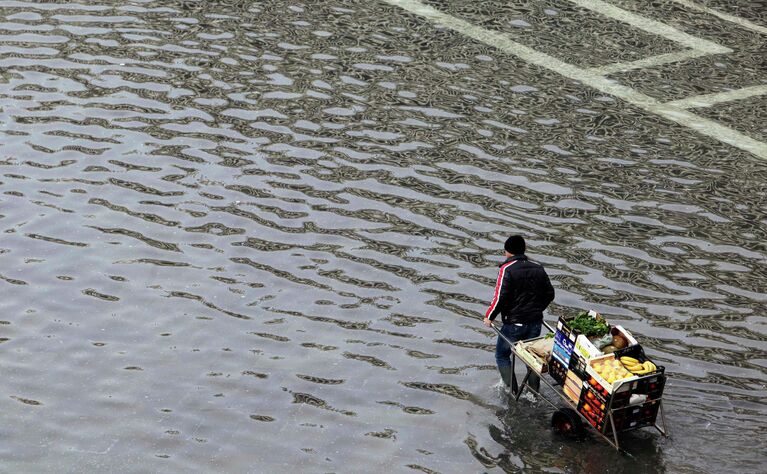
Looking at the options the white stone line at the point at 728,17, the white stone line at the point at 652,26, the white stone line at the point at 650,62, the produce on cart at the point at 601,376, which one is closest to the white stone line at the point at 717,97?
the white stone line at the point at 650,62

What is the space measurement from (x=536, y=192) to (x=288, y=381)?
596 centimetres

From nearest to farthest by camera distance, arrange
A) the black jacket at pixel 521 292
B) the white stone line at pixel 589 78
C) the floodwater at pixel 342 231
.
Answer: the floodwater at pixel 342 231, the black jacket at pixel 521 292, the white stone line at pixel 589 78

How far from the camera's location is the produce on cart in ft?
39.9

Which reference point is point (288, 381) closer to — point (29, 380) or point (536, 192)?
point (29, 380)

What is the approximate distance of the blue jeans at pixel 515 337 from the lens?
1346 centimetres

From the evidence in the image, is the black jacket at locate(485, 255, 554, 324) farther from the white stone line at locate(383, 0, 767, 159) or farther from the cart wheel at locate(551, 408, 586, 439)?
the white stone line at locate(383, 0, 767, 159)

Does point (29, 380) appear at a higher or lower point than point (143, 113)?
lower

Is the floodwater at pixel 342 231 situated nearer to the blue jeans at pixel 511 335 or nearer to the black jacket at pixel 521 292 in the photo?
the blue jeans at pixel 511 335

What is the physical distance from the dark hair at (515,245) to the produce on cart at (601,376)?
968mm

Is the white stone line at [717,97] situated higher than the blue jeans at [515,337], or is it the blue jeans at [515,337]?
the white stone line at [717,97]

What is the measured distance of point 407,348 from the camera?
14516mm

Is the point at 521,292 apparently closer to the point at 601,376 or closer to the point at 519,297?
the point at 519,297

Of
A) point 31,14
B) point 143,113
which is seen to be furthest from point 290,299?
point 31,14

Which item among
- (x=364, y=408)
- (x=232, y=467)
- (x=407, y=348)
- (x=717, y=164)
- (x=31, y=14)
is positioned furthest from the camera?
(x=31, y=14)
